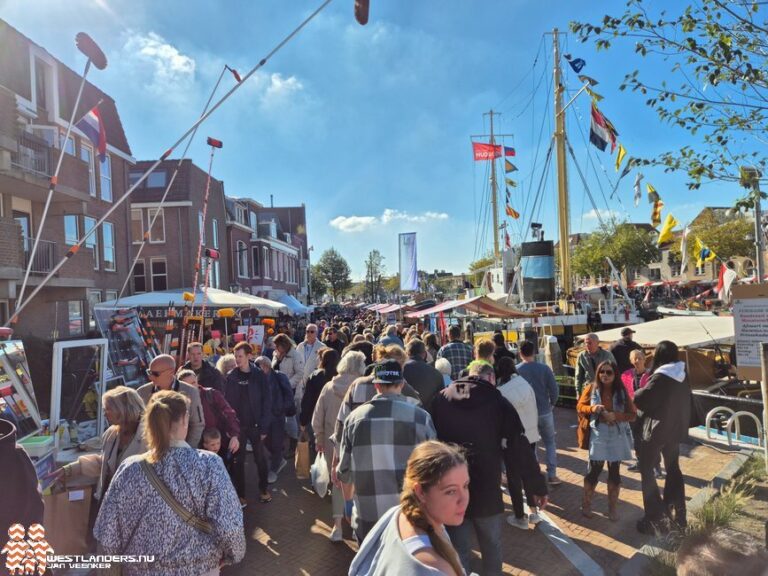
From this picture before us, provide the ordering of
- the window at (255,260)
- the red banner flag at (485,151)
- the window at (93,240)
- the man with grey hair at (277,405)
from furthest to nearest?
the window at (255,260) → the red banner flag at (485,151) → the window at (93,240) → the man with grey hair at (277,405)

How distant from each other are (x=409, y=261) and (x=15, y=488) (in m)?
20.8


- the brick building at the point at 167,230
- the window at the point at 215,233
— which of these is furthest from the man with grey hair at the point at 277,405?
the window at the point at 215,233

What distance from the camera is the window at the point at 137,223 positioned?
88.1 ft

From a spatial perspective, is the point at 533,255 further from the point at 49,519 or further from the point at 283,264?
the point at 283,264

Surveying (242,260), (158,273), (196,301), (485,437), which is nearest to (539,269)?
(196,301)

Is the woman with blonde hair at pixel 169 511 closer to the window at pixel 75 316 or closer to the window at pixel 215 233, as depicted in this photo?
the window at pixel 75 316

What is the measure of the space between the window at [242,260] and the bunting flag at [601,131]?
24830 millimetres

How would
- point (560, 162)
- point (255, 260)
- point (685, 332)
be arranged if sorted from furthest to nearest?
point (255, 260), point (560, 162), point (685, 332)

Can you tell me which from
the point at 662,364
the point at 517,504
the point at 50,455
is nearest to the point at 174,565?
the point at 50,455

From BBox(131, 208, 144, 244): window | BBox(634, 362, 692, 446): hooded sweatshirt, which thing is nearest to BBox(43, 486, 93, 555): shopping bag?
BBox(634, 362, 692, 446): hooded sweatshirt

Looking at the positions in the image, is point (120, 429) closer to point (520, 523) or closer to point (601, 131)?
point (520, 523)

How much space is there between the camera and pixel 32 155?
13297 mm

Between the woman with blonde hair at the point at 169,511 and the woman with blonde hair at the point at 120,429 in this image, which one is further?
the woman with blonde hair at the point at 120,429

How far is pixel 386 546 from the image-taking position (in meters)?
1.79
